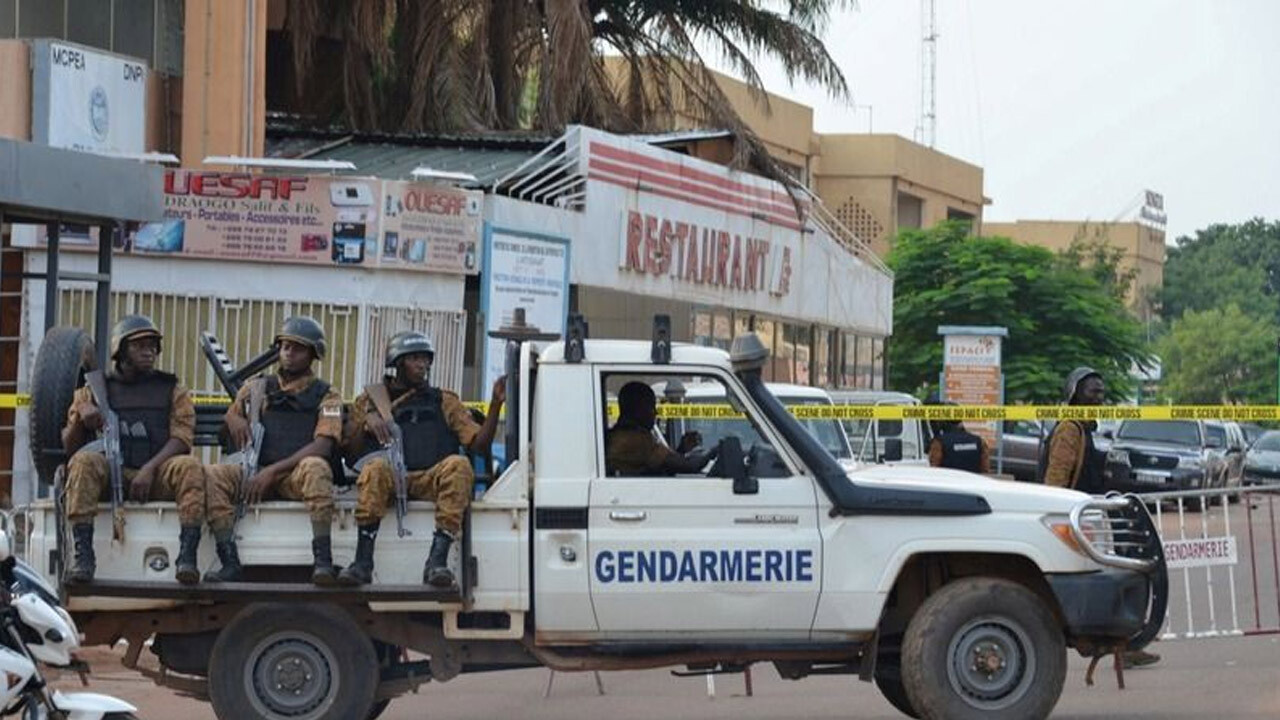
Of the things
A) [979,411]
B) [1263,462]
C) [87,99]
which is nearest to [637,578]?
[979,411]

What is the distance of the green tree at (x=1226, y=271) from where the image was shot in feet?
416

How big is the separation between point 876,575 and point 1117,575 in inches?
Result: 47.0

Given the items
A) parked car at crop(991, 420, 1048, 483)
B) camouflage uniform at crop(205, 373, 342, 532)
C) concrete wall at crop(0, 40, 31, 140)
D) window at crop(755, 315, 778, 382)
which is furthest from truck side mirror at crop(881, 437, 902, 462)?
parked car at crop(991, 420, 1048, 483)

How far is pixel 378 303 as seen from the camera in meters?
22.6

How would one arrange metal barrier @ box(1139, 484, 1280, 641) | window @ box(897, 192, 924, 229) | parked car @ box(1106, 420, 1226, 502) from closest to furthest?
metal barrier @ box(1139, 484, 1280, 641) < parked car @ box(1106, 420, 1226, 502) < window @ box(897, 192, 924, 229)

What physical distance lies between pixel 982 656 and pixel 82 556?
13.9ft

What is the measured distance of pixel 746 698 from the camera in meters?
12.5

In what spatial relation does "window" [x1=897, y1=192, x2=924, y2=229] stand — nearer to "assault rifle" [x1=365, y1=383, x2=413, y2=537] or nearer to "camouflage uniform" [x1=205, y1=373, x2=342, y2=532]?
"assault rifle" [x1=365, y1=383, x2=413, y2=537]

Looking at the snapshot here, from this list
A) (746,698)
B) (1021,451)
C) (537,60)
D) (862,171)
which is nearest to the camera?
(746,698)

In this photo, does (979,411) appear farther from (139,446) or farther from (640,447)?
(139,446)

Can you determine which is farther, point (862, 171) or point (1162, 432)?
point (862, 171)

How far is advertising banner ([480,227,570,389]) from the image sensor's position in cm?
2356

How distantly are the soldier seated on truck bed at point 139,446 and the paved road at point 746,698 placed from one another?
225cm

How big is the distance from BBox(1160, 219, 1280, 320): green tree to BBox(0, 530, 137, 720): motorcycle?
358ft
